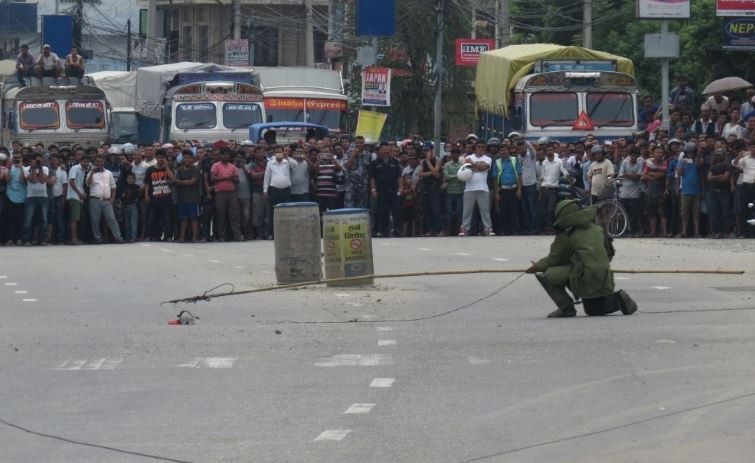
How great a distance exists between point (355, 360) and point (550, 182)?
16997mm

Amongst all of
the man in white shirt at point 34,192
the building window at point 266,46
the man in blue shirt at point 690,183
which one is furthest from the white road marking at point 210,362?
the building window at point 266,46

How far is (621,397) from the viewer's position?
35.1 feet

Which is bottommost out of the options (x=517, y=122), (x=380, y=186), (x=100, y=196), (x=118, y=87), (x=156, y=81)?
(x=100, y=196)

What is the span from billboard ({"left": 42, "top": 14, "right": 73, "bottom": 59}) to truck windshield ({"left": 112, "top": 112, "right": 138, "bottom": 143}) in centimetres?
1211

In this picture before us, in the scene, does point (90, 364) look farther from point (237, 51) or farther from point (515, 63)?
point (237, 51)

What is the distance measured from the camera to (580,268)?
15.1 meters

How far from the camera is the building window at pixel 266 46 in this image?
83000 mm

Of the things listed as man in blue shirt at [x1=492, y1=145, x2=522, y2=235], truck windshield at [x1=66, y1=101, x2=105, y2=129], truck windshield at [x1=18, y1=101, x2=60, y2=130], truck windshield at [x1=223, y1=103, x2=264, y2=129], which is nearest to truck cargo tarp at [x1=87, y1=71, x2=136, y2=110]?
truck windshield at [x1=66, y1=101, x2=105, y2=129]

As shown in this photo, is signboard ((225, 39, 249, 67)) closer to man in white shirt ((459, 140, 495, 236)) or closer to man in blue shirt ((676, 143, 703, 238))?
man in white shirt ((459, 140, 495, 236))

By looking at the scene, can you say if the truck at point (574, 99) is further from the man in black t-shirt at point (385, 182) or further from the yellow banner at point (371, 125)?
the man in black t-shirt at point (385, 182)

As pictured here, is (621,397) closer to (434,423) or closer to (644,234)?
(434,423)

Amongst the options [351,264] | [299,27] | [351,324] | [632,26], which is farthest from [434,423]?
[299,27]

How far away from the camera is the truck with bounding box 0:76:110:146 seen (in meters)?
39.1

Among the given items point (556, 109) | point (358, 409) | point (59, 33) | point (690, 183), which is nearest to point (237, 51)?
point (59, 33)
